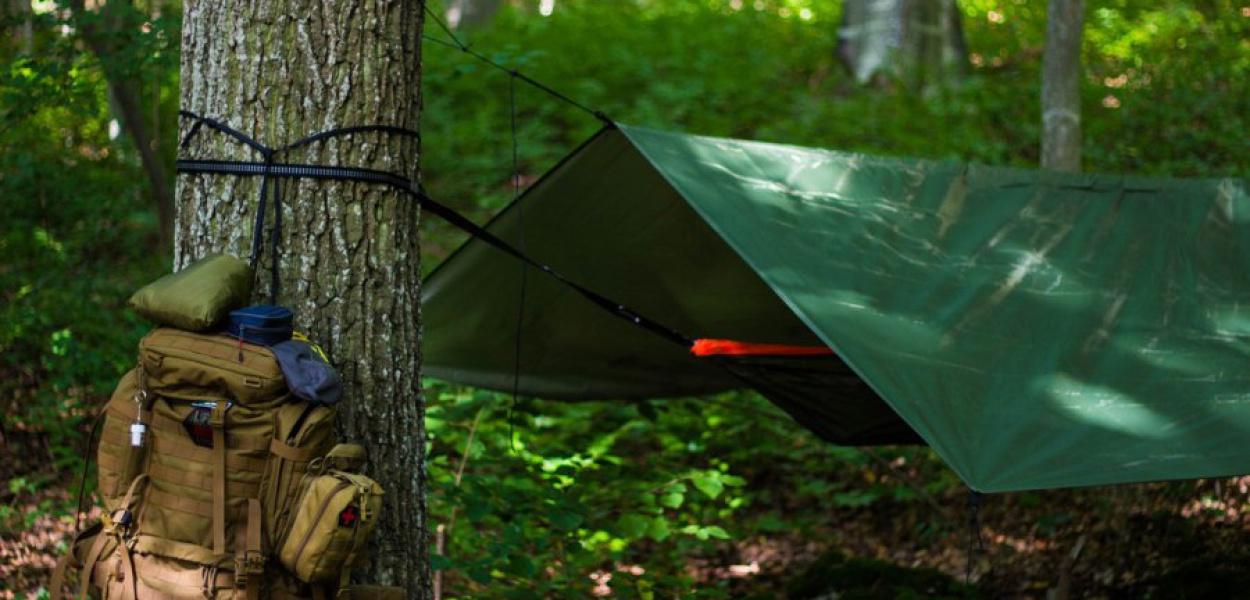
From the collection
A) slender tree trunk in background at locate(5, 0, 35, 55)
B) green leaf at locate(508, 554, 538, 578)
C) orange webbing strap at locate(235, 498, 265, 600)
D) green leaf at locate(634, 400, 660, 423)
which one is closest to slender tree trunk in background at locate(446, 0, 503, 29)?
slender tree trunk in background at locate(5, 0, 35, 55)

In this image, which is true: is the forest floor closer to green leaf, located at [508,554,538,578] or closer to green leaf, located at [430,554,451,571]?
green leaf, located at [508,554,538,578]

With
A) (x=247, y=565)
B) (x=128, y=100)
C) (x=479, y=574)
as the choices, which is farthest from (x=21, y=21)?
(x=247, y=565)

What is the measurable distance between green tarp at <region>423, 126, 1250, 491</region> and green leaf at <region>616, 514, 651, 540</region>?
0.50 metres

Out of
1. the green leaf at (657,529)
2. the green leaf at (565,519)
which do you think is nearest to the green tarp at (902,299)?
the green leaf at (657,529)

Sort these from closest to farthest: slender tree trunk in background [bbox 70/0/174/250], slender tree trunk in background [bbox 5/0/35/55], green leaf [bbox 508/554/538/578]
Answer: green leaf [bbox 508/554/538/578], slender tree trunk in background [bbox 70/0/174/250], slender tree trunk in background [bbox 5/0/35/55]

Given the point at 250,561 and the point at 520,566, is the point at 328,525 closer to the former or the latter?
the point at 250,561

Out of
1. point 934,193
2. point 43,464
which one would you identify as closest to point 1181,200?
point 934,193

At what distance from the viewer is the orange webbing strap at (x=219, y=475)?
5.91 ft

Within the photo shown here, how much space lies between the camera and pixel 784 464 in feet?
18.0

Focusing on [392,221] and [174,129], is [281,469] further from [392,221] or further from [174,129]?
[174,129]

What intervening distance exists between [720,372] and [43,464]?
11.8 ft

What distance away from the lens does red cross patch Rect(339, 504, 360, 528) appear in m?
1.75

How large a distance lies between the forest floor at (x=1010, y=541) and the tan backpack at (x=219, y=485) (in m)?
2.04

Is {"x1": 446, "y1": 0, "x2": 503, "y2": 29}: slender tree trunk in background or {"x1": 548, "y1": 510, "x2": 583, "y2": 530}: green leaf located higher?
{"x1": 446, "y1": 0, "x2": 503, "y2": 29}: slender tree trunk in background
